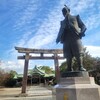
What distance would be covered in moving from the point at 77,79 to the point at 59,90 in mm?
594

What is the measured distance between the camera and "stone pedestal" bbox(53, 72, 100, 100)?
5.67m

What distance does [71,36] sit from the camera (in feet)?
21.6

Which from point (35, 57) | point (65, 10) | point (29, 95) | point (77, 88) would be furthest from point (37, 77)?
point (77, 88)

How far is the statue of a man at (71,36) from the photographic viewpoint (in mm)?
6434

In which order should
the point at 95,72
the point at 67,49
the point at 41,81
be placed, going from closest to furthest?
the point at 67,49 → the point at 95,72 → the point at 41,81

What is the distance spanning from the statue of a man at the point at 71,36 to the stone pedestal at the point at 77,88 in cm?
47

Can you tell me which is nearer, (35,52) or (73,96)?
(73,96)

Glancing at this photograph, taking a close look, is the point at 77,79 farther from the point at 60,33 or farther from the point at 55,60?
the point at 55,60

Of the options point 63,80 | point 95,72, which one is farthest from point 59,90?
point 95,72

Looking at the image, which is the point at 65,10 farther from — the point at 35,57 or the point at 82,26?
the point at 35,57

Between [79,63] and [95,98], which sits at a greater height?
[79,63]

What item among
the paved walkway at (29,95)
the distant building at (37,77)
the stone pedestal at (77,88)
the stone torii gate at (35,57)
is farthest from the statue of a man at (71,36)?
the distant building at (37,77)

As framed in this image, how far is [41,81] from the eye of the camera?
51.7m

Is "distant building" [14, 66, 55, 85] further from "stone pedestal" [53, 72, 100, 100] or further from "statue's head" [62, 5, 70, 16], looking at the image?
"stone pedestal" [53, 72, 100, 100]
